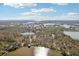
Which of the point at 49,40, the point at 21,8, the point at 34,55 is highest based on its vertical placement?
the point at 21,8

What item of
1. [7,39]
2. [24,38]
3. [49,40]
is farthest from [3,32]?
[49,40]

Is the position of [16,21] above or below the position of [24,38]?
above

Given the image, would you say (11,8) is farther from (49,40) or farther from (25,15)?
(49,40)

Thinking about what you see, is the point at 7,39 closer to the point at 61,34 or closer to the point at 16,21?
the point at 16,21

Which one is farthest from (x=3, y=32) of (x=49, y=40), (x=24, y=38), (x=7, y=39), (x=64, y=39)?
(x=64, y=39)

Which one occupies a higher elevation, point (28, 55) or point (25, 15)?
point (25, 15)


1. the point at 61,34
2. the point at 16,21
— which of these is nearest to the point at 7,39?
the point at 16,21

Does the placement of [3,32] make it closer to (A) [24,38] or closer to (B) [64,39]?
(A) [24,38]
